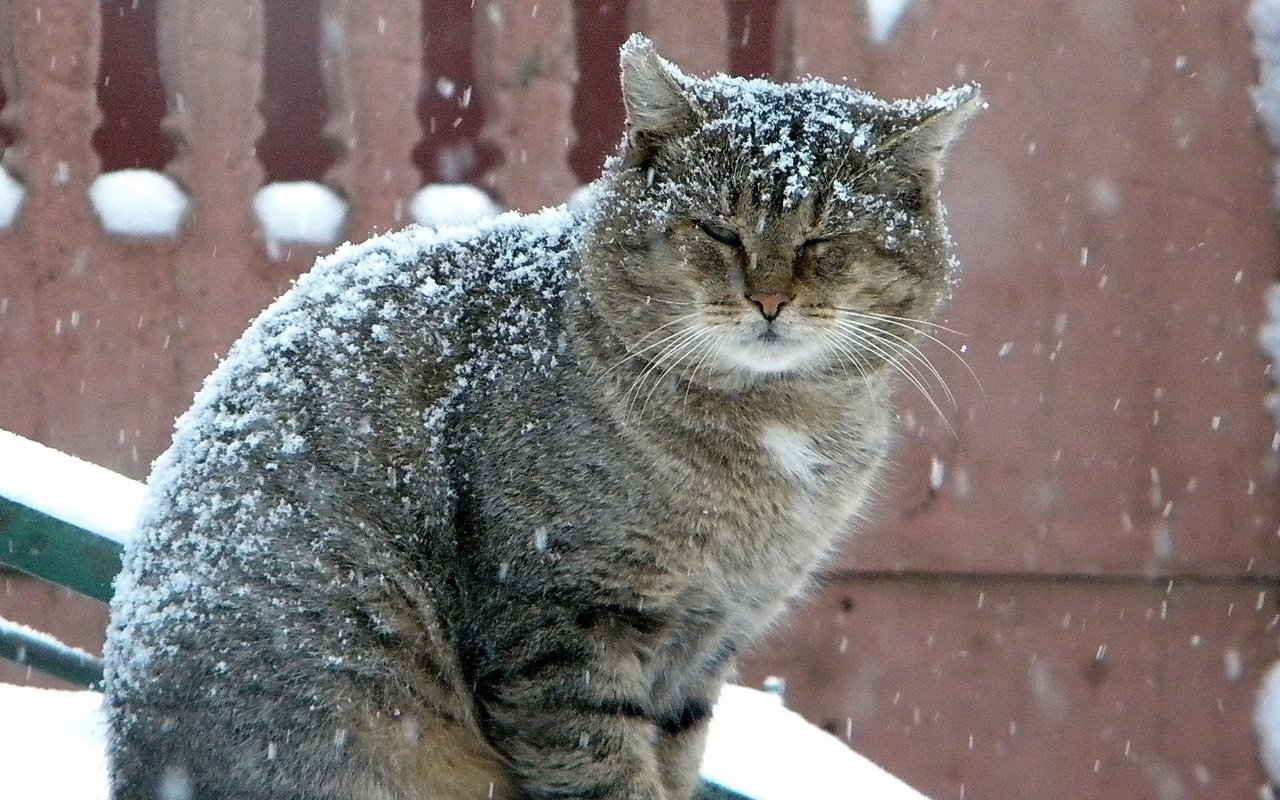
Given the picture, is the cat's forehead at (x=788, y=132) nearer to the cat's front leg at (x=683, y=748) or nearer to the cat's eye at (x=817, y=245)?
the cat's eye at (x=817, y=245)

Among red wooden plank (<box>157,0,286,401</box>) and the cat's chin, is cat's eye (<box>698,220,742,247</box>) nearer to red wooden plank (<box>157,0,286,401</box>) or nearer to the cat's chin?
the cat's chin

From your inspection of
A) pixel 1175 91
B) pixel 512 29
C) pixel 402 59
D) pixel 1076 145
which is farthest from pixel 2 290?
pixel 1175 91

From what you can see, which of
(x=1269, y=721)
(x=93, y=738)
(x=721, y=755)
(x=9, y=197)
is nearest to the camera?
(x=93, y=738)

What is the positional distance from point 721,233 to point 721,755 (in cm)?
99

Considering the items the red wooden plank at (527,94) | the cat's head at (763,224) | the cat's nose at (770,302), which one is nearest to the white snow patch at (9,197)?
the red wooden plank at (527,94)

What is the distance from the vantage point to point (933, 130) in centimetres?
196

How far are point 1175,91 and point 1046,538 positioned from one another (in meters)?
1.58

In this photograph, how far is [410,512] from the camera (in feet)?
6.15

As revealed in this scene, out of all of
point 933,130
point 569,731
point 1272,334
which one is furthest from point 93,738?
point 1272,334

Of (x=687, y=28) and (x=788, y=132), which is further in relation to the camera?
(x=687, y=28)

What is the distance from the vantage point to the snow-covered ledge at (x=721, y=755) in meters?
2.18

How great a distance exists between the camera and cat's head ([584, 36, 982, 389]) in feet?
6.21

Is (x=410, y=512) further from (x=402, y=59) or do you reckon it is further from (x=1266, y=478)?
(x=1266, y=478)

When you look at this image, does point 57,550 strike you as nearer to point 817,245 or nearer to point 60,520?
point 60,520
